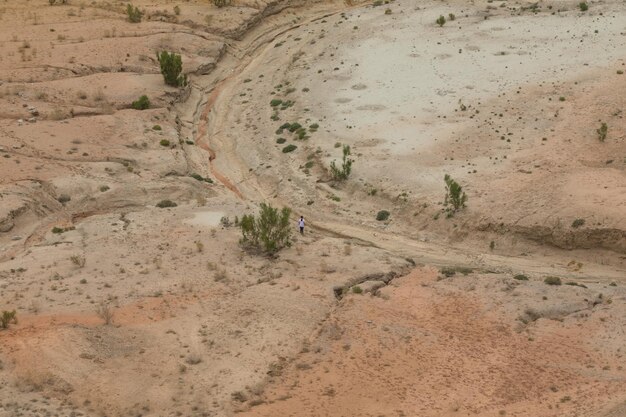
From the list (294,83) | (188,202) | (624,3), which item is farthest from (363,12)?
(188,202)

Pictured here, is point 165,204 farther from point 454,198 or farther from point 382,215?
point 454,198

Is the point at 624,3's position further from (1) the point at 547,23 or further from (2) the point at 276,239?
(2) the point at 276,239

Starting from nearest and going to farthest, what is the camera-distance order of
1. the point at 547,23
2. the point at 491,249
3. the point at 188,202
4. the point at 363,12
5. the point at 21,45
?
the point at 491,249 < the point at 188,202 < the point at 21,45 < the point at 547,23 < the point at 363,12

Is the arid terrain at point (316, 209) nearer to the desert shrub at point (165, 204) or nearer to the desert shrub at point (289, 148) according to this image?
the desert shrub at point (165, 204)

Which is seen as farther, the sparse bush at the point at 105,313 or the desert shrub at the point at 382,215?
the desert shrub at the point at 382,215

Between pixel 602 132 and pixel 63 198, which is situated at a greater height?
pixel 602 132

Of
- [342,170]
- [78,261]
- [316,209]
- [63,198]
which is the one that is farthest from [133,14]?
[78,261]

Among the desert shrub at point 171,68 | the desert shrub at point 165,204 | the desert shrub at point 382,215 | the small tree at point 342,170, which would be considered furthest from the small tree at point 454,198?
the desert shrub at point 171,68
